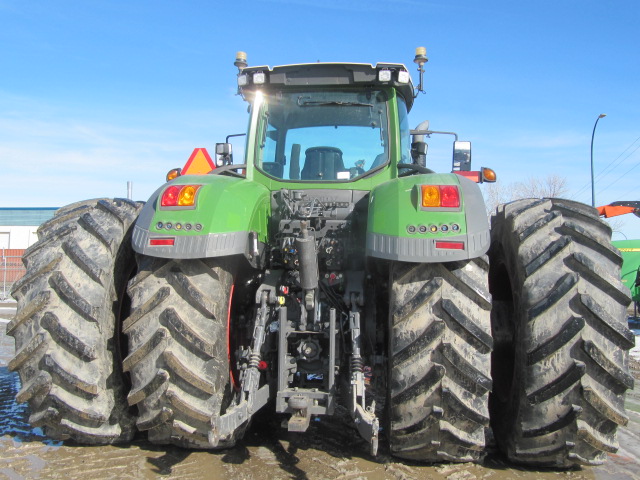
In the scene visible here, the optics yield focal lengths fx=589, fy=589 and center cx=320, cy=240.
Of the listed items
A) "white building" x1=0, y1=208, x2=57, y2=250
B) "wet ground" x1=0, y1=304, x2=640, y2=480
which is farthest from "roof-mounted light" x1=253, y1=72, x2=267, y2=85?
"white building" x1=0, y1=208, x2=57, y2=250

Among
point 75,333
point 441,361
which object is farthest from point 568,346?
point 75,333

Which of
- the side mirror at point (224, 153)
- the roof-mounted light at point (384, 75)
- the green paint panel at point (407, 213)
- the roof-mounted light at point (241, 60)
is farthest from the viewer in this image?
the side mirror at point (224, 153)

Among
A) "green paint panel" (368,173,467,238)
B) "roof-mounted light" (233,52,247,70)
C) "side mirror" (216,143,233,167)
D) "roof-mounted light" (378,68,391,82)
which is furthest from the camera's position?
"side mirror" (216,143,233,167)

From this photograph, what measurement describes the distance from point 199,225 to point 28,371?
1.40 m

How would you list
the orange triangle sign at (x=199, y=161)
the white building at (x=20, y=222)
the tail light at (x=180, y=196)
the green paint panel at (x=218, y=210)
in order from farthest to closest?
the white building at (x=20, y=222), the orange triangle sign at (x=199, y=161), the tail light at (x=180, y=196), the green paint panel at (x=218, y=210)

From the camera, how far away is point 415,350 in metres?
3.25

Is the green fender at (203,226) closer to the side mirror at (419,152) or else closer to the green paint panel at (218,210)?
the green paint panel at (218,210)

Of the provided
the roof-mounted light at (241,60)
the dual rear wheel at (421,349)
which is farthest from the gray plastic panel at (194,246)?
the roof-mounted light at (241,60)

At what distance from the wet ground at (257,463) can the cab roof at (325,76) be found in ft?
8.79

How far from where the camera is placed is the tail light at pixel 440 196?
3.41 meters

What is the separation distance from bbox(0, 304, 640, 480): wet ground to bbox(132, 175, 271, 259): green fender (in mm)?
1285

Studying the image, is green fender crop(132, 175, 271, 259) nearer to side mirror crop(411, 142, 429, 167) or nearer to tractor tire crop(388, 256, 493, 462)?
tractor tire crop(388, 256, 493, 462)

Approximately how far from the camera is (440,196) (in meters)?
3.44

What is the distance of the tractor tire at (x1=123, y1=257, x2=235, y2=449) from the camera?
3299mm
